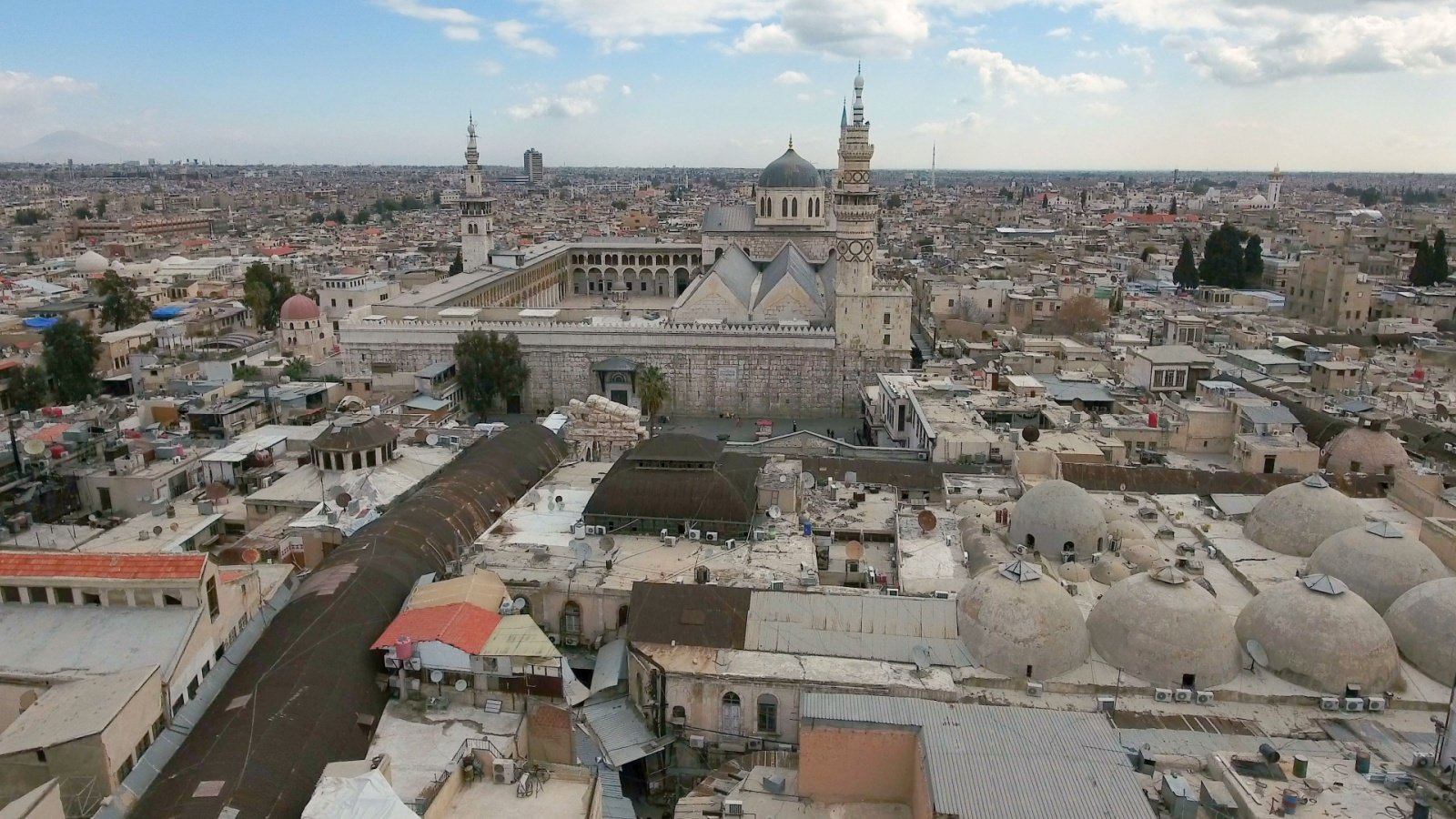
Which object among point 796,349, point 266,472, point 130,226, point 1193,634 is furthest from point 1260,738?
point 130,226

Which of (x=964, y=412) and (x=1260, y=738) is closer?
(x=1260, y=738)

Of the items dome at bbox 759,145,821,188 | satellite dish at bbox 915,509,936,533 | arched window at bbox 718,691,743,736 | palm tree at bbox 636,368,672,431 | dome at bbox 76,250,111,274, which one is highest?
dome at bbox 759,145,821,188

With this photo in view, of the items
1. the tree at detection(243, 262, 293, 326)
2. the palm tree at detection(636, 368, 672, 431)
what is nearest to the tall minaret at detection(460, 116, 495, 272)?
the tree at detection(243, 262, 293, 326)

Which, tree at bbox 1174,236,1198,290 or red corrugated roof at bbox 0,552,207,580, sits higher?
tree at bbox 1174,236,1198,290

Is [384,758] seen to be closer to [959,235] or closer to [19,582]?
[19,582]

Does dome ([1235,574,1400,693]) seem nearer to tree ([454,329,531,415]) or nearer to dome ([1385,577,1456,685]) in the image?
dome ([1385,577,1456,685])

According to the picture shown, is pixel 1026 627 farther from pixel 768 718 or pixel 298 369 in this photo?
pixel 298 369

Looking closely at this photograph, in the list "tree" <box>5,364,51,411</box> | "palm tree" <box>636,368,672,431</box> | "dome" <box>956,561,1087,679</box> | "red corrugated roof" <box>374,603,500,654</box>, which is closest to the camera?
"dome" <box>956,561,1087,679</box>
